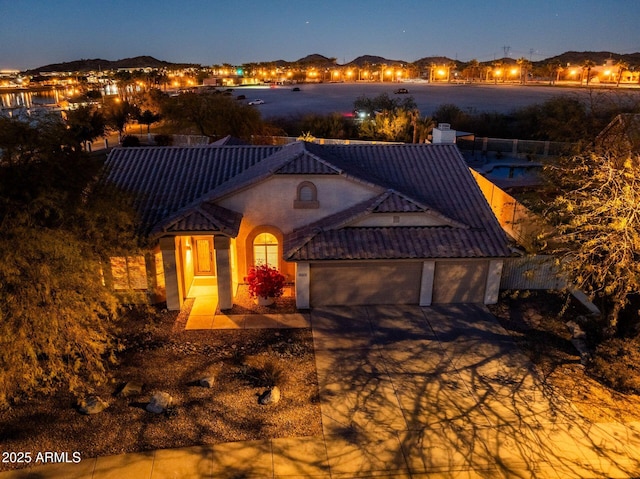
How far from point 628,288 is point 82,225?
1519cm

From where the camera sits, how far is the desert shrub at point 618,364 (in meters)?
14.3

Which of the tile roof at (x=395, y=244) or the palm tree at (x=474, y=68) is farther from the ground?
the palm tree at (x=474, y=68)

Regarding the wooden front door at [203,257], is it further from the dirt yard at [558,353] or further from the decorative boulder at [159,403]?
the dirt yard at [558,353]

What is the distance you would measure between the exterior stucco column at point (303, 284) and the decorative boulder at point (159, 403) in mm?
6313

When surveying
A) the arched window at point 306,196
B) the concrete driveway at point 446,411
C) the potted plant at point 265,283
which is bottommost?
the concrete driveway at point 446,411

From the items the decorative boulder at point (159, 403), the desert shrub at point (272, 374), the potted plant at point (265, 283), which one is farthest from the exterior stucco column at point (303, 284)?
the decorative boulder at point (159, 403)

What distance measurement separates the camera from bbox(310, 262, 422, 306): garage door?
18.5 metres

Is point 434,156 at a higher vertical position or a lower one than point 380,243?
higher

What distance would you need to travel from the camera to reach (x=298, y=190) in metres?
19.2

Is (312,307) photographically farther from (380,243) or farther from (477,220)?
(477,220)

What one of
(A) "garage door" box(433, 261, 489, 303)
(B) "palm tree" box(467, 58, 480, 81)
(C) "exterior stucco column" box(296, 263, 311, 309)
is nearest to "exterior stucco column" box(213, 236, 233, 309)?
(C) "exterior stucco column" box(296, 263, 311, 309)

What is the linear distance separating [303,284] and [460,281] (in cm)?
572

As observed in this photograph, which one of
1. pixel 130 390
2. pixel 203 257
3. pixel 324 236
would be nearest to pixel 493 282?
pixel 324 236

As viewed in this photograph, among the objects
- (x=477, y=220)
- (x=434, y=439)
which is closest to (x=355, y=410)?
(x=434, y=439)
